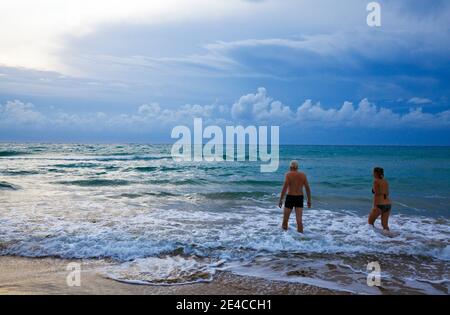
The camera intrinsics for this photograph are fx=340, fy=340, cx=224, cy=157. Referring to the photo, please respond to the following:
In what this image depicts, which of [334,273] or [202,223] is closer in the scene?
[334,273]

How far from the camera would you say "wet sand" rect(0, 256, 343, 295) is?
17.5 ft

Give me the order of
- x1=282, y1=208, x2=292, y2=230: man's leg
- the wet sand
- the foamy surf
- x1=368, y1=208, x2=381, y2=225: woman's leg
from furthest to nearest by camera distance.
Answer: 1. x1=368, y1=208, x2=381, y2=225: woman's leg
2. x1=282, y1=208, x2=292, y2=230: man's leg
3. the foamy surf
4. the wet sand

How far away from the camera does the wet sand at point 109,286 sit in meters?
5.33

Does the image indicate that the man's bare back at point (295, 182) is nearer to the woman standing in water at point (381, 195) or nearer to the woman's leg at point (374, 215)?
the woman standing in water at point (381, 195)

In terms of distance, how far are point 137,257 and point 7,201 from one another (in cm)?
914

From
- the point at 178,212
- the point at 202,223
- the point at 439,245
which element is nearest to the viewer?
the point at 439,245

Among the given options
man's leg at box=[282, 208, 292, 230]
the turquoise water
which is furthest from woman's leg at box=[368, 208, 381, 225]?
man's leg at box=[282, 208, 292, 230]

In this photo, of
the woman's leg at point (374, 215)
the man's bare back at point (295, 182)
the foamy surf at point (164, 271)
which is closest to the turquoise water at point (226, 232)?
the foamy surf at point (164, 271)

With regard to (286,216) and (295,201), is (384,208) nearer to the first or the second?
(295,201)

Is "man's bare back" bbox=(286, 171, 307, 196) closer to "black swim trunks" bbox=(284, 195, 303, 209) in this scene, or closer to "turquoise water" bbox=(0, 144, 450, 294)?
"black swim trunks" bbox=(284, 195, 303, 209)
